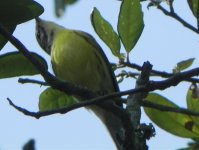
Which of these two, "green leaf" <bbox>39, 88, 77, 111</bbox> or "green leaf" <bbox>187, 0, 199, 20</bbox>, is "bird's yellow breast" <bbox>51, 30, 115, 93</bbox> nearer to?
"green leaf" <bbox>39, 88, 77, 111</bbox>

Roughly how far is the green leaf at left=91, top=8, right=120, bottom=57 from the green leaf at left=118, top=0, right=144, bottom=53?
0.09m

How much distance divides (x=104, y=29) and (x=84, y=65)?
134 cm

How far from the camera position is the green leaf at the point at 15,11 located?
1.78 metres

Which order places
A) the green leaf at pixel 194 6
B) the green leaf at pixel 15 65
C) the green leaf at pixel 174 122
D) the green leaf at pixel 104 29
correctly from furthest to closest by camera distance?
the green leaf at pixel 104 29 → the green leaf at pixel 194 6 → the green leaf at pixel 174 122 → the green leaf at pixel 15 65

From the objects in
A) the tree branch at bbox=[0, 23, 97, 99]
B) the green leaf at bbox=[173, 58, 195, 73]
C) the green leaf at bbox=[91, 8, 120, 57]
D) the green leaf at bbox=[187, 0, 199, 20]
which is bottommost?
the tree branch at bbox=[0, 23, 97, 99]

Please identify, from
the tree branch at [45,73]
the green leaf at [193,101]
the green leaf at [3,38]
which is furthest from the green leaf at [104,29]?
the green leaf at [3,38]

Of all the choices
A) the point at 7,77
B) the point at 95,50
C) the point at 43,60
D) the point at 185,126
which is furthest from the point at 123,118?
the point at 95,50

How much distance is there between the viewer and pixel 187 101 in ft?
8.29

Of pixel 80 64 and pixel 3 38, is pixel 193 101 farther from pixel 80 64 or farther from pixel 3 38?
pixel 80 64

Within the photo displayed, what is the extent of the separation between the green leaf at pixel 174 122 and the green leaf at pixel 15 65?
651mm

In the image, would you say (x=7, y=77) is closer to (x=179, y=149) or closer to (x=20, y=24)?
(x=20, y=24)

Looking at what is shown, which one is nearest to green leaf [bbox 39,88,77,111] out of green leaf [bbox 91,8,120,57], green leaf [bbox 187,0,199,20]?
green leaf [bbox 91,8,120,57]

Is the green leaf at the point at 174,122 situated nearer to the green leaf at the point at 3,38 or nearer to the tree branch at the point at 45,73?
the tree branch at the point at 45,73

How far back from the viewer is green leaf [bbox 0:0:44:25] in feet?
5.85
